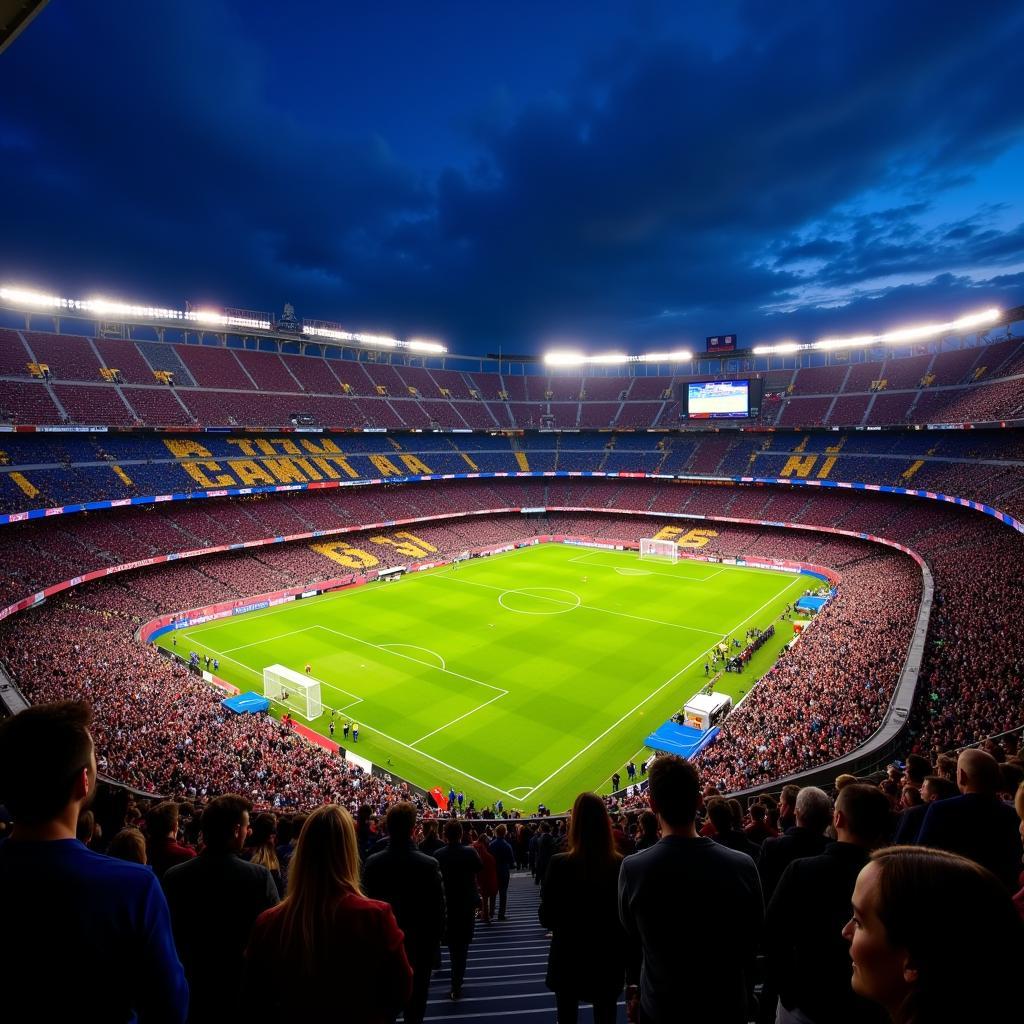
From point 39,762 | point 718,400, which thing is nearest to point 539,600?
point 718,400

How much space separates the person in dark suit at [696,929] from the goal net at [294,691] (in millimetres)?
27785

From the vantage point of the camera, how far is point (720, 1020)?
3398 millimetres

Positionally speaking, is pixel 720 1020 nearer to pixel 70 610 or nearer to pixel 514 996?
pixel 514 996

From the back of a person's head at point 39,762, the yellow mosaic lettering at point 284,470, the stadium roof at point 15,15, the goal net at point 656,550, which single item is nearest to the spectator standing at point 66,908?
the back of a person's head at point 39,762

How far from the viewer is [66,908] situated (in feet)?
7.21

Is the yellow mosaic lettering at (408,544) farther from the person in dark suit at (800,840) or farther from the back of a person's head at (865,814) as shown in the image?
the back of a person's head at (865,814)

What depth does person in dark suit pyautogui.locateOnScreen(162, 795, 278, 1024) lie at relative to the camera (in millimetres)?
3754

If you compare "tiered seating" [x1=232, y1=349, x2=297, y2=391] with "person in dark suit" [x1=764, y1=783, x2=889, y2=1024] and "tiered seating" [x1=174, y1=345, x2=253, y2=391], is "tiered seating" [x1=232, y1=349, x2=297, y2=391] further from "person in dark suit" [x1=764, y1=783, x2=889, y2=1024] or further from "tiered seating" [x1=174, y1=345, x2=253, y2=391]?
"person in dark suit" [x1=764, y1=783, x2=889, y2=1024]

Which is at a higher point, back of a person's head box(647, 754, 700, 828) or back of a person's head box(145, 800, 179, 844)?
back of a person's head box(647, 754, 700, 828)

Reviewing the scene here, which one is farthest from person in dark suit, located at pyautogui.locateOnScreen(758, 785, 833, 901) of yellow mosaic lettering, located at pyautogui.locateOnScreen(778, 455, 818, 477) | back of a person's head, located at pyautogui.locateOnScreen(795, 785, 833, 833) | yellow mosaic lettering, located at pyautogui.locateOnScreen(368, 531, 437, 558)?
yellow mosaic lettering, located at pyautogui.locateOnScreen(778, 455, 818, 477)

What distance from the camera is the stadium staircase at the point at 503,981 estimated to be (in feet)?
19.5

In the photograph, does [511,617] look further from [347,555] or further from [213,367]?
[213,367]

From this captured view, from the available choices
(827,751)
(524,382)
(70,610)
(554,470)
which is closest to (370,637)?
(70,610)

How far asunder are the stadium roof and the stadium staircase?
1063 centimetres
